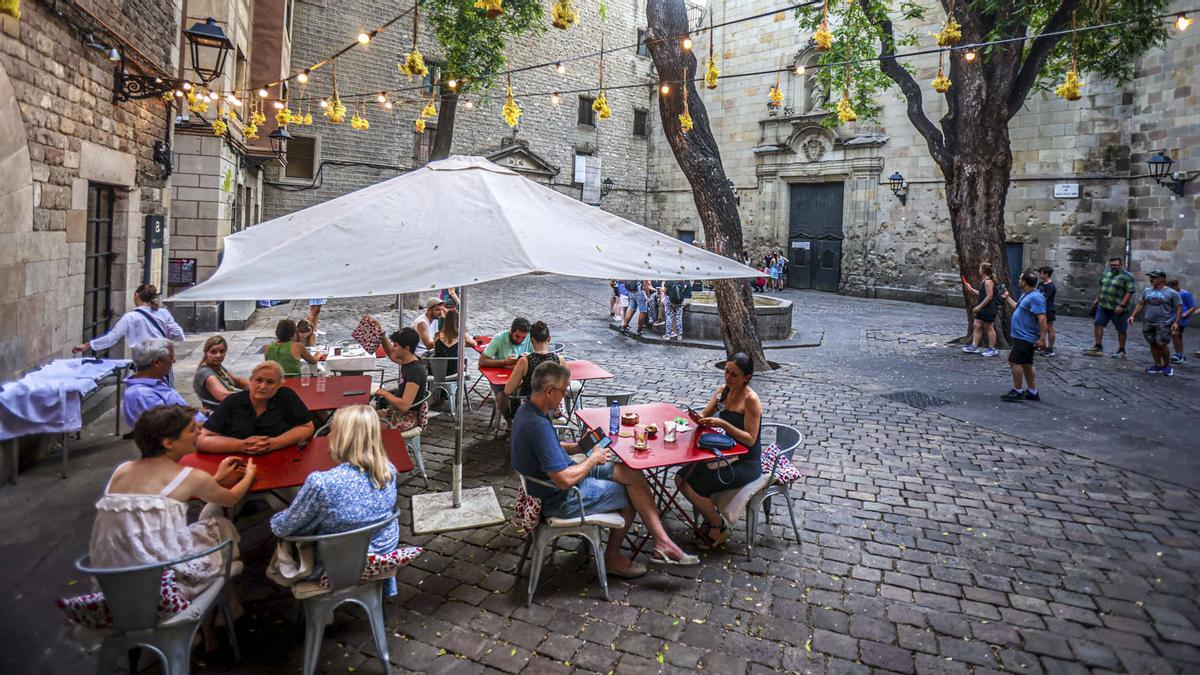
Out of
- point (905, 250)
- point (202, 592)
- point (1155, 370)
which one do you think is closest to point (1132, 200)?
point (905, 250)

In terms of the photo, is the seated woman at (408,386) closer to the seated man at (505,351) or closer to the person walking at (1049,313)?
the seated man at (505,351)

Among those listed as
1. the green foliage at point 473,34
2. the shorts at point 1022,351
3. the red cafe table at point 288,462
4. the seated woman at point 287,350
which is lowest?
the red cafe table at point 288,462

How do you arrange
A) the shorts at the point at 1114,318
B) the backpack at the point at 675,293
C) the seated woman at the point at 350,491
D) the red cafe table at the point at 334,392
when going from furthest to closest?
the backpack at the point at 675,293
the shorts at the point at 1114,318
the red cafe table at the point at 334,392
the seated woman at the point at 350,491

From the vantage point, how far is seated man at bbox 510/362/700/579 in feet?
12.9

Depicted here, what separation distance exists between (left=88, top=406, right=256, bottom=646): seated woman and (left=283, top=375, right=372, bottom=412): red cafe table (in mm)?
2029

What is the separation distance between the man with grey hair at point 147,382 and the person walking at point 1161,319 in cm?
1298

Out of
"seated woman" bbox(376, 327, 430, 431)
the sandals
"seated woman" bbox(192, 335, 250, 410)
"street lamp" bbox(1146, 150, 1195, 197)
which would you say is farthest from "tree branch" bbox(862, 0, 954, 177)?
"seated woman" bbox(192, 335, 250, 410)

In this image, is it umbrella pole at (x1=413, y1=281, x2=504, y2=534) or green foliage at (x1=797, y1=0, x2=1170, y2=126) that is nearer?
umbrella pole at (x1=413, y1=281, x2=504, y2=534)

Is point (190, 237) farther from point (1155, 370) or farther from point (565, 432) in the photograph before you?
point (1155, 370)

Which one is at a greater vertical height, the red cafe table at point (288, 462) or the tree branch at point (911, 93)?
the tree branch at point (911, 93)

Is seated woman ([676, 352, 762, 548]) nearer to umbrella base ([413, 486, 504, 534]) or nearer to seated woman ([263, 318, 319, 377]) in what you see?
umbrella base ([413, 486, 504, 534])

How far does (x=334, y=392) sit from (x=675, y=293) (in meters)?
8.63

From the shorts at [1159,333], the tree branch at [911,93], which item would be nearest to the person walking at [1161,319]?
the shorts at [1159,333]

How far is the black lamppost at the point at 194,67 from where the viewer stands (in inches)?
317
